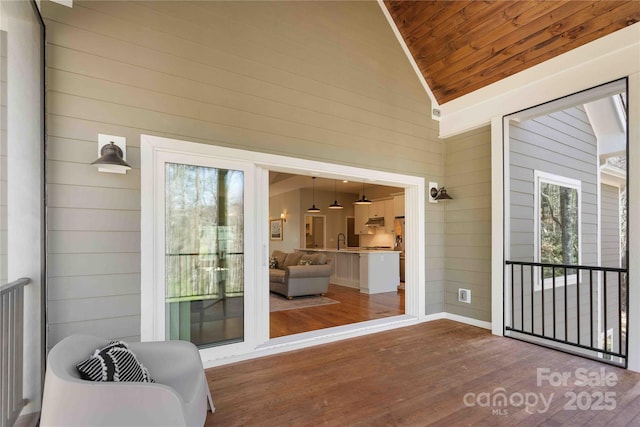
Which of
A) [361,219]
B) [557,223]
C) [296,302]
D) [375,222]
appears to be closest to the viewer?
[557,223]

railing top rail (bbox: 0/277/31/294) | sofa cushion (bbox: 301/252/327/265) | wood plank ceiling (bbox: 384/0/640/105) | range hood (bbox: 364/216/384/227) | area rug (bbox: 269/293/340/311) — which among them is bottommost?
area rug (bbox: 269/293/340/311)

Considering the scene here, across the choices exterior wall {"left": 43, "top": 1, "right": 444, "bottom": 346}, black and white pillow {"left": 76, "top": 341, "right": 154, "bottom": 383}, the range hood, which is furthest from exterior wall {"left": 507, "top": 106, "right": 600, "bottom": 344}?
the range hood

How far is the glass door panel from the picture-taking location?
2969mm

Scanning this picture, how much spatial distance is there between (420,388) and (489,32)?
396 centimetres

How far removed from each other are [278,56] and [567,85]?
3196 mm

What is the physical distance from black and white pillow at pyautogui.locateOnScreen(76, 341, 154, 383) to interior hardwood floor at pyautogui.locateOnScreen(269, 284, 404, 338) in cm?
215

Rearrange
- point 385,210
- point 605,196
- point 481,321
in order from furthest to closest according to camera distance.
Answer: point 385,210 → point 605,196 → point 481,321

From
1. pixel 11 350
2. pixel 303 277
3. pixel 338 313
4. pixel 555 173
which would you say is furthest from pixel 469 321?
pixel 11 350

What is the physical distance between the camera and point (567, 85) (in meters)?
3.46

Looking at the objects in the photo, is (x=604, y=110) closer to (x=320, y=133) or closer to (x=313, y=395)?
(x=320, y=133)

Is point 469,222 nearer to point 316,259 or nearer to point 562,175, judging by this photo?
point 562,175

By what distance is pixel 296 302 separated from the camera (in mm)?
5918

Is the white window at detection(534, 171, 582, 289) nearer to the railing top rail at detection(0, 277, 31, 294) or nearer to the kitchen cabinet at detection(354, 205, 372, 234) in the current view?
the railing top rail at detection(0, 277, 31, 294)

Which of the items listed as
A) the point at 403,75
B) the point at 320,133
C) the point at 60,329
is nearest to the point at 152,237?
the point at 60,329
